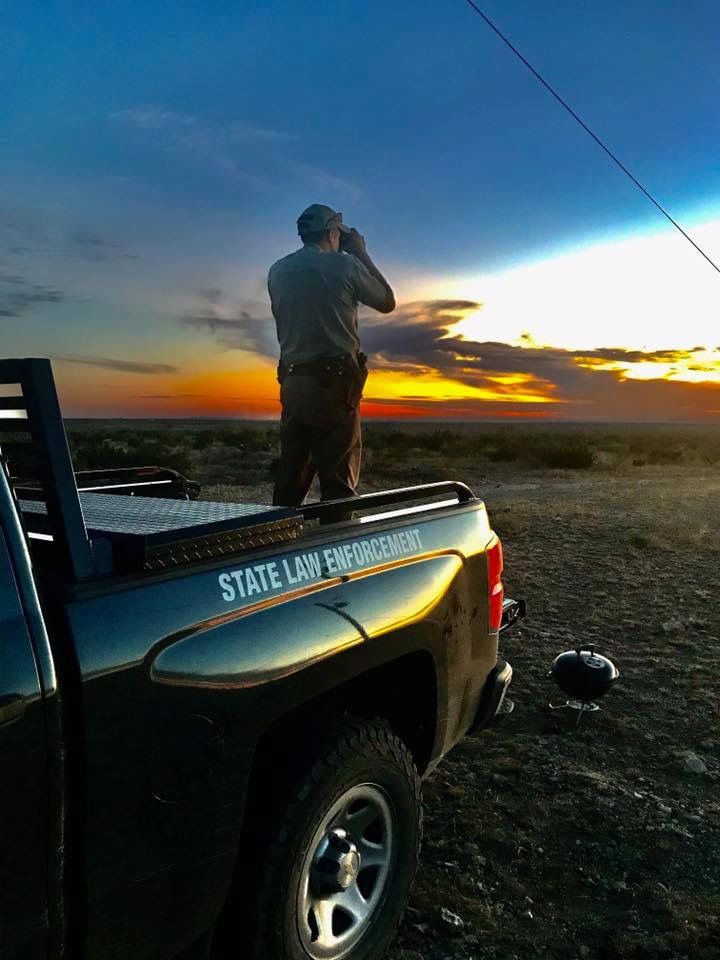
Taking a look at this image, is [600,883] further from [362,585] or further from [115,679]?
[115,679]

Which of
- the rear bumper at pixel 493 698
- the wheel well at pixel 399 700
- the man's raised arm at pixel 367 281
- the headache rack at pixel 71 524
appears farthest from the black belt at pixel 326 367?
the headache rack at pixel 71 524

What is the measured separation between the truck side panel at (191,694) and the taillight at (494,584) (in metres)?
0.72

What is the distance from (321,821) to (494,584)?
1.23 meters

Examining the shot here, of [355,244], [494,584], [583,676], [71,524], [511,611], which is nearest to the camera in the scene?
[71,524]

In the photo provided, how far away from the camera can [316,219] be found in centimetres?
530

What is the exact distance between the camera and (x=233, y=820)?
6.64ft

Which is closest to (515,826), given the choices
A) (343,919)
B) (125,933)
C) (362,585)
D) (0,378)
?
(343,919)

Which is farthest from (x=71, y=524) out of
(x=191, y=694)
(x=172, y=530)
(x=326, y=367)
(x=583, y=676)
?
(x=326, y=367)

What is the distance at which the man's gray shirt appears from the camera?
5.22 m

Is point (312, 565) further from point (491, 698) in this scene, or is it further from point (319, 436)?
point (319, 436)

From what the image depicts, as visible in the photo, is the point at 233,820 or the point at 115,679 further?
the point at 233,820

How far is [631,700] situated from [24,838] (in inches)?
160

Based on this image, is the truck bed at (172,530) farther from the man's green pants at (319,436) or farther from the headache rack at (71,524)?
the man's green pants at (319,436)

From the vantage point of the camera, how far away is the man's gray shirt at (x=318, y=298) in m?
5.22
